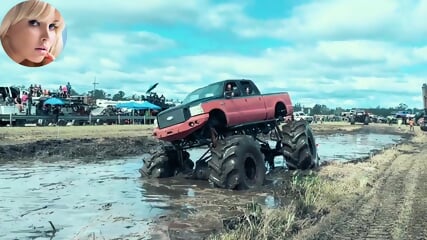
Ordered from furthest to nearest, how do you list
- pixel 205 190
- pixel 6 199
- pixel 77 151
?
pixel 77 151 < pixel 205 190 < pixel 6 199

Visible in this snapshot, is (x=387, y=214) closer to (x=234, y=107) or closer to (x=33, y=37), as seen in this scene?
(x=234, y=107)

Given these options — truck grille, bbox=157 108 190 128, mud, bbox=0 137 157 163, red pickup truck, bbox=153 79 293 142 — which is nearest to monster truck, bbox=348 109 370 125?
mud, bbox=0 137 157 163

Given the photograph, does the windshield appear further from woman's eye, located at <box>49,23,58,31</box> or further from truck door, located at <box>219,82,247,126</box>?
woman's eye, located at <box>49,23,58,31</box>

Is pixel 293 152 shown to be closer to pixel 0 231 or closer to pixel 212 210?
pixel 212 210

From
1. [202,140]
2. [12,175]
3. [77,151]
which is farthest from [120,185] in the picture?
[77,151]

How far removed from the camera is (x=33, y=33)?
328 centimetres

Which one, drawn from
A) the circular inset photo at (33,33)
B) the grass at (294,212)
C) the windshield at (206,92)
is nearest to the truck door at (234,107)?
the windshield at (206,92)

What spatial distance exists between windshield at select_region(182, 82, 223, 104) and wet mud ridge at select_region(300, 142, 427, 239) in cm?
410

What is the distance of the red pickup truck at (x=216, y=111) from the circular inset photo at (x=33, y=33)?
7954 millimetres

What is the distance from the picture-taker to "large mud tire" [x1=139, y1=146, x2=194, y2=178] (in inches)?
500

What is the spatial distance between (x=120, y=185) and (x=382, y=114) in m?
77.3

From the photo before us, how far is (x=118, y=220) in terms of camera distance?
778 cm

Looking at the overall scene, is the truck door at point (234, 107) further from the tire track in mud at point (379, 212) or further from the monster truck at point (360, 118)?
the monster truck at point (360, 118)

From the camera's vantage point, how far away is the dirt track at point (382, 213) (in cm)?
673
